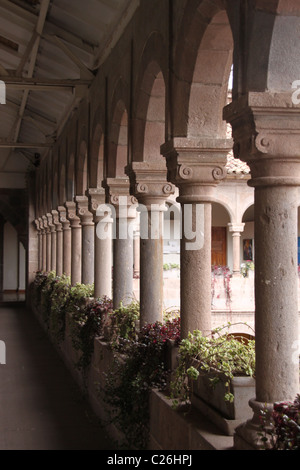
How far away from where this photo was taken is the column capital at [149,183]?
624cm

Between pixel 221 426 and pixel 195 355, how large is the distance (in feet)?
2.40

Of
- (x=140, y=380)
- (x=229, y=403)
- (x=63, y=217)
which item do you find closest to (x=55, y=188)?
(x=63, y=217)

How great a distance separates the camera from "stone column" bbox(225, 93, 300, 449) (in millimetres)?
3238

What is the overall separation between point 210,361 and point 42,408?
346 cm

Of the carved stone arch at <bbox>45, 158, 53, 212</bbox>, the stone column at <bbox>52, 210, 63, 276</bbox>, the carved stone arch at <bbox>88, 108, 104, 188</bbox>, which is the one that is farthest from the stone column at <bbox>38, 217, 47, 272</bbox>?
the carved stone arch at <bbox>88, 108, 104, 188</bbox>

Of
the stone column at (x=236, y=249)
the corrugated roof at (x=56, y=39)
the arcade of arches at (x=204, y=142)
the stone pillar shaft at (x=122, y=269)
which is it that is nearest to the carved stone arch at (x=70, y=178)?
the corrugated roof at (x=56, y=39)

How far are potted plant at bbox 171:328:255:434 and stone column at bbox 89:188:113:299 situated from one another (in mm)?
4063

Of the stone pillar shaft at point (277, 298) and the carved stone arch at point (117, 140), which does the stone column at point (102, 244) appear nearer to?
the carved stone arch at point (117, 140)

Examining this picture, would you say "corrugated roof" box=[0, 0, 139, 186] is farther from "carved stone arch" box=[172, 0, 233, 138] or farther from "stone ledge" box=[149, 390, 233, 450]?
"stone ledge" box=[149, 390, 233, 450]

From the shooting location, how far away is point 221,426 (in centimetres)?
373

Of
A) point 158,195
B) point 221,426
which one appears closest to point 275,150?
point 221,426

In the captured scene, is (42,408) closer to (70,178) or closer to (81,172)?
(81,172)

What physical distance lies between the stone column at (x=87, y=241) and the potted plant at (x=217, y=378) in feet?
18.6

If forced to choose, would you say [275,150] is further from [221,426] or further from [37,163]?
[37,163]
